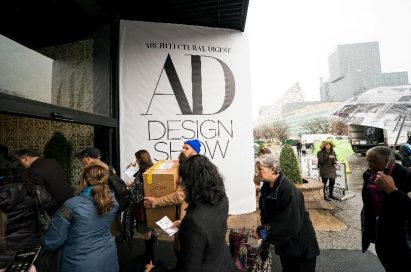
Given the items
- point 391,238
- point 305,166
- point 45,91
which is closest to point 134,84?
point 45,91

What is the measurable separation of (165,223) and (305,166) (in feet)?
29.0

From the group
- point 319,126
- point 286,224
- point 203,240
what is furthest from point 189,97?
point 319,126

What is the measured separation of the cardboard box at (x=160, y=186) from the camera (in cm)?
311

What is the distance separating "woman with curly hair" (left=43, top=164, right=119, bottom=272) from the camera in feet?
7.12

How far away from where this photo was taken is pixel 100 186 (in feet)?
7.72

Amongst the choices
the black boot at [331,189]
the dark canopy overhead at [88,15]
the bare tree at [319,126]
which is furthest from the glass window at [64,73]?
the bare tree at [319,126]

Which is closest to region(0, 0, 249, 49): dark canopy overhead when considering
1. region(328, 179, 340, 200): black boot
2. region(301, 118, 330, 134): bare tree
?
region(328, 179, 340, 200): black boot

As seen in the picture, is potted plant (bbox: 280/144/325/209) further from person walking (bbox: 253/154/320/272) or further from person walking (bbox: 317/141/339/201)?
person walking (bbox: 253/154/320/272)

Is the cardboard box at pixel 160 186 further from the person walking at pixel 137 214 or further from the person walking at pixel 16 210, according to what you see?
the person walking at pixel 16 210

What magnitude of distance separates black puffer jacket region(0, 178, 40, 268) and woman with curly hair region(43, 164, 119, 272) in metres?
0.42

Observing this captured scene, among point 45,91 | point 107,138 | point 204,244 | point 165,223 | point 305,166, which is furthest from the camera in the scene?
point 305,166

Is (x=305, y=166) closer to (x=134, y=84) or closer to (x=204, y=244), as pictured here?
(x=134, y=84)

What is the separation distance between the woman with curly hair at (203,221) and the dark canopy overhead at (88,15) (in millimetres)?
3301

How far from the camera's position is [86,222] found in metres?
2.25
